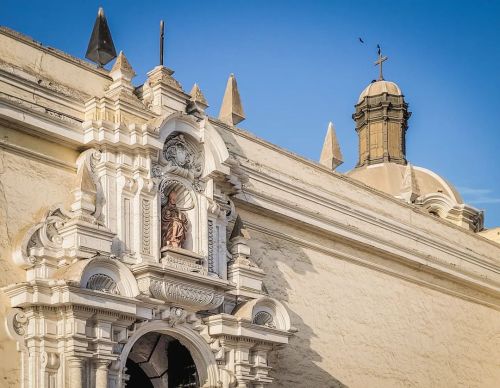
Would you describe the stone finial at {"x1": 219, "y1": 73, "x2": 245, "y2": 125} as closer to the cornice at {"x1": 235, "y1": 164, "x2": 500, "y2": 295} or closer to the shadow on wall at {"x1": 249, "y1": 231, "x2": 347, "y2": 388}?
the cornice at {"x1": 235, "y1": 164, "x2": 500, "y2": 295}

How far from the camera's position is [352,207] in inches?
769

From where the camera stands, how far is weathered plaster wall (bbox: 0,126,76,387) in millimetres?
12281

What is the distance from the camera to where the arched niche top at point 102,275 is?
40.5 ft

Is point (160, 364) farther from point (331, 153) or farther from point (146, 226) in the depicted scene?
point (331, 153)

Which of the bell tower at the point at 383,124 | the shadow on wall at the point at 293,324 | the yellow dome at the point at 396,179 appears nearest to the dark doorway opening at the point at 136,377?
the shadow on wall at the point at 293,324

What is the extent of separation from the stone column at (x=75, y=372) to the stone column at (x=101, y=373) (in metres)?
0.24

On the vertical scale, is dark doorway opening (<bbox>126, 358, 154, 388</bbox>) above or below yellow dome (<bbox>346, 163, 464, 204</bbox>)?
below

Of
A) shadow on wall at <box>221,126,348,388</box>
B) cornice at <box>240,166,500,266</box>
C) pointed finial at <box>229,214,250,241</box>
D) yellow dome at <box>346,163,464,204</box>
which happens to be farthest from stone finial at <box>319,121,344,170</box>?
pointed finial at <box>229,214,250,241</box>

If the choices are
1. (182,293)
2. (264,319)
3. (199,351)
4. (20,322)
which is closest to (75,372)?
(20,322)

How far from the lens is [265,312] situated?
15.3 metres

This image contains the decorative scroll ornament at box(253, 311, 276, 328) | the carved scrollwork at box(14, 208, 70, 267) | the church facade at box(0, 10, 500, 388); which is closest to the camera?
the church facade at box(0, 10, 500, 388)

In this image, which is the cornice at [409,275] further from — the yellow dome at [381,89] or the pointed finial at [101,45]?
the yellow dome at [381,89]

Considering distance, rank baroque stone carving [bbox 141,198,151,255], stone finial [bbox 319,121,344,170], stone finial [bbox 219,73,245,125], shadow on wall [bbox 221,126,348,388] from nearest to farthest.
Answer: baroque stone carving [bbox 141,198,151,255], shadow on wall [bbox 221,126,348,388], stone finial [bbox 219,73,245,125], stone finial [bbox 319,121,344,170]

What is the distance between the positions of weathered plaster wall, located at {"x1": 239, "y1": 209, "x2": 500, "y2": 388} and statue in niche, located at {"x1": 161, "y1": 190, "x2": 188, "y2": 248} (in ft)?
7.32
